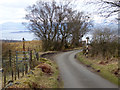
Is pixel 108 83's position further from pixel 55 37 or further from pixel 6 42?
pixel 55 37

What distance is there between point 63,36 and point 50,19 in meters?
5.47

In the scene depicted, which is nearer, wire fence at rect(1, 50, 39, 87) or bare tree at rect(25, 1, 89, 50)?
wire fence at rect(1, 50, 39, 87)

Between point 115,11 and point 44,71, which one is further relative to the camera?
point 44,71

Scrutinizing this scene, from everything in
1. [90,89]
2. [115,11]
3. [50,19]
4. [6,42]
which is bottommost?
[90,89]

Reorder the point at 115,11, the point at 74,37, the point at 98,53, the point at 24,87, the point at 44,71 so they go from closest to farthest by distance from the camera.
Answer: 1. the point at 24,87
2. the point at 115,11
3. the point at 44,71
4. the point at 98,53
5. the point at 74,37

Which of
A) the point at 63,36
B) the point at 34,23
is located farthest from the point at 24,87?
the point at 63,36

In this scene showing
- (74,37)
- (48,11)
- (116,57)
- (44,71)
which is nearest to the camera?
(44,71)

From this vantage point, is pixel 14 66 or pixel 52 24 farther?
pixel 52 24

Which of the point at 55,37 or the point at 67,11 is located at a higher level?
the point at 67,11

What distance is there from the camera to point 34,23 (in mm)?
36781

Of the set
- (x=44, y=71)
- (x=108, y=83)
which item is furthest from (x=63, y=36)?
(x=108, y=83)

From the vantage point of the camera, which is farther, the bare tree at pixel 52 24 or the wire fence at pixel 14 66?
the bare tree at pixel 52 24

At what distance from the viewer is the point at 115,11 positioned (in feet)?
29.6

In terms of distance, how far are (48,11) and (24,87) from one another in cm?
3189
